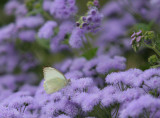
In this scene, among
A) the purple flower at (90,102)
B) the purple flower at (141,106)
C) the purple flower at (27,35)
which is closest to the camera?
the purple flower at (141,106)

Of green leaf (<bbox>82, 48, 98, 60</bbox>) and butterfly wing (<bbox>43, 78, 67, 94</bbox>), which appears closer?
butterfly wing (<bbox>43, 78, 67, 94</bbox>)

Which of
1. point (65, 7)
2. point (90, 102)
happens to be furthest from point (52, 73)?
point (65, 7)

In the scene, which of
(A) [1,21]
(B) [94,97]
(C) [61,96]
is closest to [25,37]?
(A) [1,21]

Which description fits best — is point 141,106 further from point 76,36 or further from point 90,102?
point 76,36

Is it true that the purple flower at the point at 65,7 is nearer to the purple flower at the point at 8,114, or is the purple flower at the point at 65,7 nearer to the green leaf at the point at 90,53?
the green leaf at the point at 90,53

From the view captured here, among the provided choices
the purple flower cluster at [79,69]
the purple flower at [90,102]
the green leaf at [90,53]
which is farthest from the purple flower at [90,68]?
the purple flower at [90,102]

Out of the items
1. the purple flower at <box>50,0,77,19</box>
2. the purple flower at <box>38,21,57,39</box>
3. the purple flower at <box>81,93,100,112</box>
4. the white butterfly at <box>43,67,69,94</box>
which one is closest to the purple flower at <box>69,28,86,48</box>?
the purple flower at <box>50,0,77,19</box>

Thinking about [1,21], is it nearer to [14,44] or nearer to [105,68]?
[14,44]

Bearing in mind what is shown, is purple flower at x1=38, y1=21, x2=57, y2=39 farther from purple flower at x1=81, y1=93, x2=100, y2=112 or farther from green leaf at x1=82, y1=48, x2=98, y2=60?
purple flower at x1=81, y1=93, x2=100, y2=112
